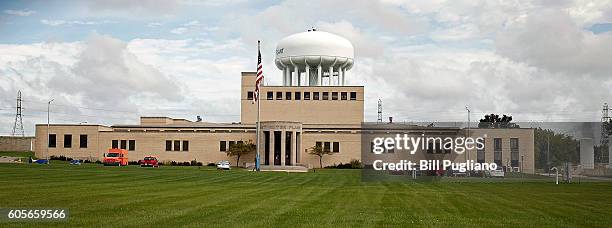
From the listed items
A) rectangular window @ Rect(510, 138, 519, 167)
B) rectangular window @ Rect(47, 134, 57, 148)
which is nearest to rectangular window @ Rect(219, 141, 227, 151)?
rectangular window @ Rect(47, 134, 57, 148)

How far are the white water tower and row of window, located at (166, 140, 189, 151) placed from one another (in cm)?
1764

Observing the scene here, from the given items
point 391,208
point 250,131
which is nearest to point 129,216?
point 391,208

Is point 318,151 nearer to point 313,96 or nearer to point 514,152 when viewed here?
point 313,96

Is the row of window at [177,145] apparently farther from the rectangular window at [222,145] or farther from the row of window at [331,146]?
the row of window at [331,146]

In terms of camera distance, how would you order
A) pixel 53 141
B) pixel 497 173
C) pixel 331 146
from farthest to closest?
pixel 53 141
pixel 331 146
pixel 497 173

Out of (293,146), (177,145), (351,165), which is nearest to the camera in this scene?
(293,146)

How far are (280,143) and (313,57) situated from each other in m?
13.0

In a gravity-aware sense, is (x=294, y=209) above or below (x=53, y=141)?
below

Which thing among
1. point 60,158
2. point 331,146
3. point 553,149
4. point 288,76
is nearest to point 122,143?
point 60,158

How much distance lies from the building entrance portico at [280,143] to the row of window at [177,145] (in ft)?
34.8

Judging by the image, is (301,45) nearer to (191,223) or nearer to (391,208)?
(391,208)

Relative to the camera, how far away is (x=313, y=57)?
103812mm

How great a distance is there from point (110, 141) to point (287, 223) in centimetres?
8789

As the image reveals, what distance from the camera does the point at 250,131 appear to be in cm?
10269
